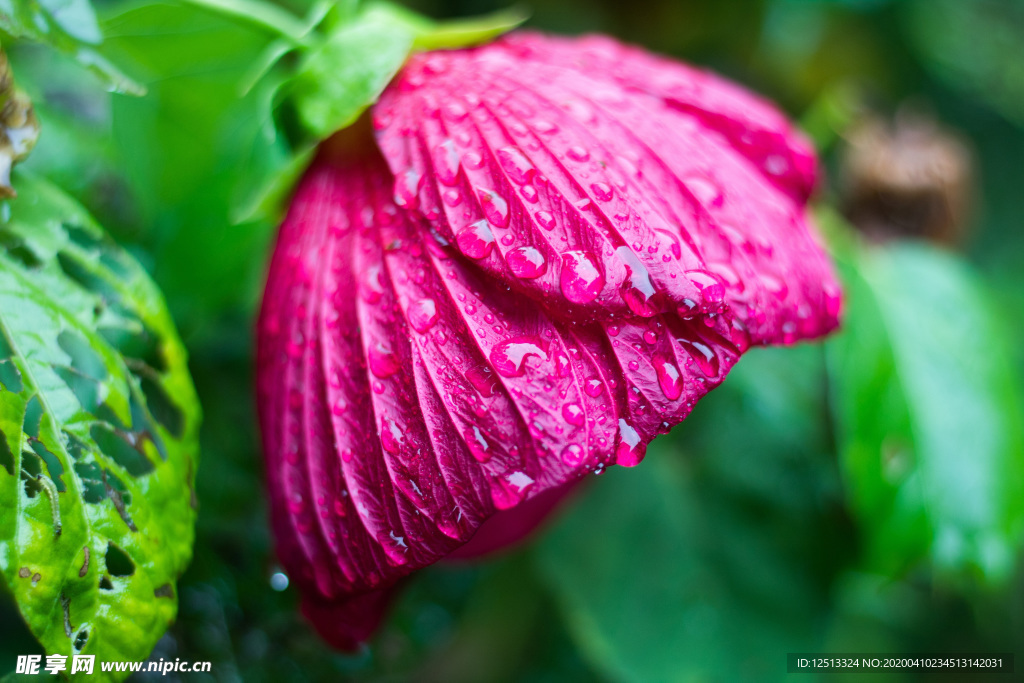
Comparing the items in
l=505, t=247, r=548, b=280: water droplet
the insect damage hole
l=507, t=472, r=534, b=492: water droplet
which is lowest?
the insect damage hole

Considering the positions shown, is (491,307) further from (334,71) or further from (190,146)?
(190,146)

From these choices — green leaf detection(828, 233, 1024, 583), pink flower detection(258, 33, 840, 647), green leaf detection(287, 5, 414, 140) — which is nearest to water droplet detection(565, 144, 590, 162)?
pink flower detection(258, 33, 840, 647)

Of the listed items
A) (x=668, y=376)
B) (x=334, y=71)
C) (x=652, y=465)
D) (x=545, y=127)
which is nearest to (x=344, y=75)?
(x=334, y=71)

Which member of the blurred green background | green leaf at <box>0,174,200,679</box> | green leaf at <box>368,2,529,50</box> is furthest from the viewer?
the blurred green background

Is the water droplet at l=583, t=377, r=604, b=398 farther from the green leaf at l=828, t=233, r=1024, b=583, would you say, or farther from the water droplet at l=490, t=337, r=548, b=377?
the green leaf at l=828, t=233, r=1024, b=583

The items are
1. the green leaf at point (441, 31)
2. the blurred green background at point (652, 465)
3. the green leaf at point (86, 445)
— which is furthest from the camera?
the blurred green background at point (652, 465)

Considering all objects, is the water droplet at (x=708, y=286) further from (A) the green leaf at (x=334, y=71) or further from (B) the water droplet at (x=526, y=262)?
(A) the green leaf at (x=334, y=71)

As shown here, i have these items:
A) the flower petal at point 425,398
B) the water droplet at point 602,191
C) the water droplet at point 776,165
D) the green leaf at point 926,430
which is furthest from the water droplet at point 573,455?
the green leaf at point 926,430

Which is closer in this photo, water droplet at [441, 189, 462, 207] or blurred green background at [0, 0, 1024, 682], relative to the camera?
water droplet at [441, 189, 462, 207]
